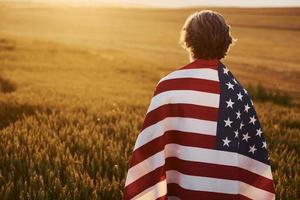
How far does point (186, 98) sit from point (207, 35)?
1.76ft

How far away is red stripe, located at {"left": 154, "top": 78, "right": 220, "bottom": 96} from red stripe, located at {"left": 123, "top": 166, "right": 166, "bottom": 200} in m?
0.70

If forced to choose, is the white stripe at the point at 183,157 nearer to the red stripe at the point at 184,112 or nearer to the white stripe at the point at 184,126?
the white stripe at the point at 184,126

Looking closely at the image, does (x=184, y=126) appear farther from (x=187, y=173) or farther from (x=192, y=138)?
(x=187, y=173)

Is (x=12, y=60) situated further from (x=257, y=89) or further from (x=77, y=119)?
(x=77, y=119)

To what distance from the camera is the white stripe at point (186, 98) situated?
4.39 meters

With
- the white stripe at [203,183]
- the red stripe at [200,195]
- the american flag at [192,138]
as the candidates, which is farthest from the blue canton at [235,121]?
the red stripe at [200,195]

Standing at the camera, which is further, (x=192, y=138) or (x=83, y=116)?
(x=83, y=116)

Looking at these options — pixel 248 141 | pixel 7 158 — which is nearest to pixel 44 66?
pixel 7 158

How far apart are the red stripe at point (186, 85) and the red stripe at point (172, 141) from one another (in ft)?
1.20

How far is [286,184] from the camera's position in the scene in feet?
21.5

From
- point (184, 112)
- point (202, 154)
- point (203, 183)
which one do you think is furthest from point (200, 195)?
point (184, 112)

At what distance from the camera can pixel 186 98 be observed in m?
4.39

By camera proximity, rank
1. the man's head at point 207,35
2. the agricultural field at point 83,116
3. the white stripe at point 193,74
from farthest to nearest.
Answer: the agricultural field at point 83,116 → the white stripe at point 193,74 → the man's head at point 207,35

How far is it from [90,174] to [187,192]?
2.07m
